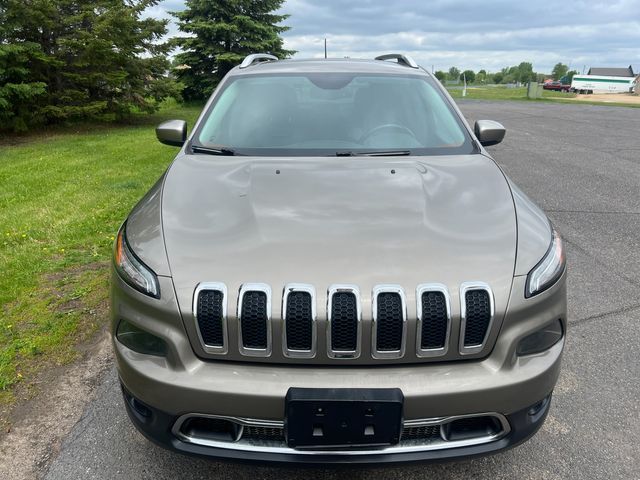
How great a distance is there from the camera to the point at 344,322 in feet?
5.71

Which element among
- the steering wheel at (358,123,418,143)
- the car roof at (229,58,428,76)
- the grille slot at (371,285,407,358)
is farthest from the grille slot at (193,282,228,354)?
the car roof at (229,58,428,76)

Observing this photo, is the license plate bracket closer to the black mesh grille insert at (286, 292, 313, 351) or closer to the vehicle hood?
the black mesh grille insert at (286, 292, 313, 351)

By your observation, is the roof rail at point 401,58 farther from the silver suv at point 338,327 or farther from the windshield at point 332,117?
the silver suv at point 338,327

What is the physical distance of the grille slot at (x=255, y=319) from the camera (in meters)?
1.74

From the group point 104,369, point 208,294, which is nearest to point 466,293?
point 208,294

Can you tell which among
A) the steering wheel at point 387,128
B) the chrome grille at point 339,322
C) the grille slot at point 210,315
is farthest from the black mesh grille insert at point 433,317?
the steering wheel at point 387,128

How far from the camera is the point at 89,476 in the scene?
220 centimetres

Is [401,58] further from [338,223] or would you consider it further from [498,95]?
[498,95]

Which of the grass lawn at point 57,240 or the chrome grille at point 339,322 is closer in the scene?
the chrome grille at point 339,322

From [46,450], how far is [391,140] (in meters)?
2.40

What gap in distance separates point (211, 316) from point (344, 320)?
1.52 feet

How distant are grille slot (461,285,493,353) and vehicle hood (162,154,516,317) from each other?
0.14 ft

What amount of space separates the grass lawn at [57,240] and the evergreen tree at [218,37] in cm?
979

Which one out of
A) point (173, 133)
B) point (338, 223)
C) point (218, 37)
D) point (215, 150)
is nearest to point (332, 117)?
point (215, 150)
